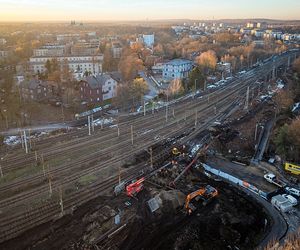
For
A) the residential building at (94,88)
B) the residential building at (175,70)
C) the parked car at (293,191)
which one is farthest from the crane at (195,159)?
the residential building at (175,70)

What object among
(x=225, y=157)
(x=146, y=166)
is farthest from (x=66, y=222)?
(x=225, y=157)

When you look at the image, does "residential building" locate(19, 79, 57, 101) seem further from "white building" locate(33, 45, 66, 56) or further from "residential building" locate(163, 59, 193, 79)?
"white building" locate(33, 45, 66, 56)

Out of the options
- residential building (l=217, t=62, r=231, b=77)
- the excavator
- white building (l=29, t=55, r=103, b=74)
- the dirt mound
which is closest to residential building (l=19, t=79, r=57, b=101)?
white building (l=29, t=55, r=103, b=74)

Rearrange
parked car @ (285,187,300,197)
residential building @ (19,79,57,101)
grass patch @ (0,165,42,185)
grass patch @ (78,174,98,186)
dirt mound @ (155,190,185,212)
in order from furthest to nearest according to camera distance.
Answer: residential building @ (19,79,57,101) < grass patch @ (0,165,42,185) < grass patch @ (78,174,98,186) < parked car @ (285,187,300,197) < dirt mound @ (155,190,185,212)

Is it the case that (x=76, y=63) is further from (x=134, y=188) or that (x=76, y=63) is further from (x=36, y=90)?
(x=134, y=188)

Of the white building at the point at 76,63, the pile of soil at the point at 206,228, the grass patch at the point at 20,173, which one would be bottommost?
the pile of soil at the point at 206,228

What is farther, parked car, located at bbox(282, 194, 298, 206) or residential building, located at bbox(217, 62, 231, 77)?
residential building, located at bbox(217, 62, 231, 77)

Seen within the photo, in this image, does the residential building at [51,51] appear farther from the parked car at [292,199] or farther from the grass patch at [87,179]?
the parked car at [292,199]

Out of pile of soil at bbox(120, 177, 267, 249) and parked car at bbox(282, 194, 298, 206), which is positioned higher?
parked car at bbox(282, 194, 298, 206)
